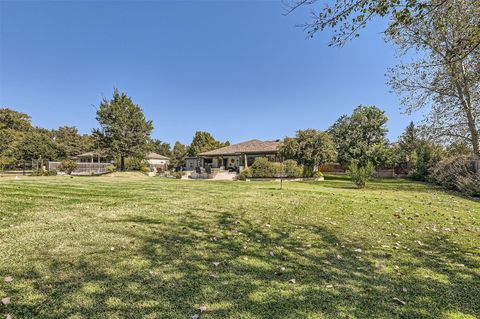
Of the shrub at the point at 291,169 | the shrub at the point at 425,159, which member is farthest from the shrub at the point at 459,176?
the shrub at the point at 291,169

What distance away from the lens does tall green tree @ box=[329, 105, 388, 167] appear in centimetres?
2977

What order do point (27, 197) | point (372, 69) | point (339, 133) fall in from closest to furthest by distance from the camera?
point (27, 197)
point (372, 69)
point (339, 133)

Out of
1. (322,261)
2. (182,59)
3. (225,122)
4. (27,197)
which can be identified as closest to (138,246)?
(322,261)

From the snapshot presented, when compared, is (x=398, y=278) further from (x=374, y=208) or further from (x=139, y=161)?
(x=139, y=161)

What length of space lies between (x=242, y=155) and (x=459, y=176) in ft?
70.7

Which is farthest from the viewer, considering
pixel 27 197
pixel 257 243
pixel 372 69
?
pixel 372 69

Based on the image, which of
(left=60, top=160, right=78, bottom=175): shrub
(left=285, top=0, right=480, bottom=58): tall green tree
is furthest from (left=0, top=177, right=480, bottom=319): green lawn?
(left=60, top=160, right=78, bottom=175): shrub

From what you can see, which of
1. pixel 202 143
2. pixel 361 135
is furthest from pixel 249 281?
pixel 202 143

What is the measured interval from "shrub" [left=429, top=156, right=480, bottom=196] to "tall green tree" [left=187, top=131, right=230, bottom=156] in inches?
1638

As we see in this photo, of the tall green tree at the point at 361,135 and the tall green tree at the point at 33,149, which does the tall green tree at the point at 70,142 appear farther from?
the tall green tree at the point at 361,135

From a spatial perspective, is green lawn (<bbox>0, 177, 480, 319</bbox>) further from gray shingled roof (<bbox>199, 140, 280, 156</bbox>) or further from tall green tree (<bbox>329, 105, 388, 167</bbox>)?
tall green tree (<bbox>329, 105, 388, 167</bbox>)

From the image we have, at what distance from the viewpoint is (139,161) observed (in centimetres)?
3247

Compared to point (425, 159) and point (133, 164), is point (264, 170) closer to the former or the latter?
point (425, 159)

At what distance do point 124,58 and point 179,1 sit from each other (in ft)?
42.3
